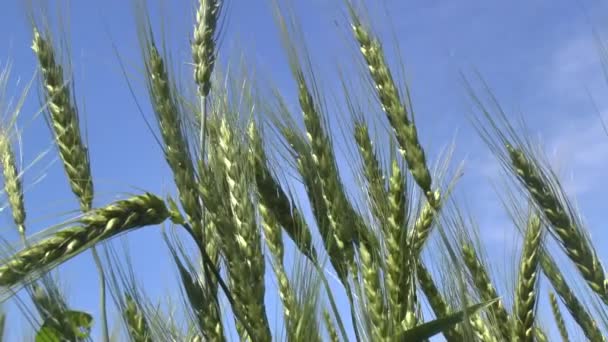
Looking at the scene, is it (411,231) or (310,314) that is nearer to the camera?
(310,314)

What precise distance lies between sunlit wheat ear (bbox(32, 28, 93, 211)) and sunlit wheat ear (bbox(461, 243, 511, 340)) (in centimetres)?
94

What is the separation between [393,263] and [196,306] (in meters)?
0.44

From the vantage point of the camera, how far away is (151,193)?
1.54 meters

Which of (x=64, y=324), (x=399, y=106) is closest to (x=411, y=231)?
(x=399, y=106)

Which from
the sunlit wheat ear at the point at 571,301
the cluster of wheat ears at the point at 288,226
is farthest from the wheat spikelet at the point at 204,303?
the sunlit wheat ear at the point at 571,301

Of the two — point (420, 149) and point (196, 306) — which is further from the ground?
point (420, 149)

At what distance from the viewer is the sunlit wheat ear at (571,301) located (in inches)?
90.2

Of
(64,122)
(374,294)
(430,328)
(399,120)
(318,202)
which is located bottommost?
(430,328)

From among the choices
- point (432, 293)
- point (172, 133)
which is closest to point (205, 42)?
point (172, 133)

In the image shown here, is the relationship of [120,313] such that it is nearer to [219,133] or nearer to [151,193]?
[151,193]

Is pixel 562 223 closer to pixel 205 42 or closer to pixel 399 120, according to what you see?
pixel 399 120

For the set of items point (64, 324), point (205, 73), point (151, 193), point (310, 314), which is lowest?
point (310, 314)

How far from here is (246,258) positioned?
1.52 m

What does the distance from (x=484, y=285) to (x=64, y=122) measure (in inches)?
43.1
